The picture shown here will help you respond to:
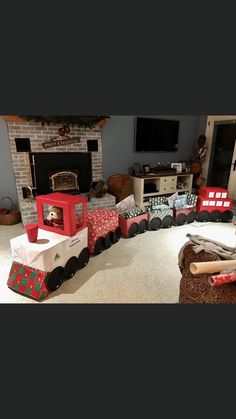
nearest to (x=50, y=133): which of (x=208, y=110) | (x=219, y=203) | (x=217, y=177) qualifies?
(x=219, y=203)

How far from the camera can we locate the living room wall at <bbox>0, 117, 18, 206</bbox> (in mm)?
3180

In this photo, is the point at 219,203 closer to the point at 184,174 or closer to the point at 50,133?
the point at 184,174

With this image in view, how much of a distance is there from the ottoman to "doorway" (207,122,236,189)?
3.43 meters

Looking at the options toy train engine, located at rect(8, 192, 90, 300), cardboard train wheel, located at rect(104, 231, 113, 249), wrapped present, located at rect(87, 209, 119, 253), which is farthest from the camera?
cardboard train wheel, located at rect(104, 231, 113, 249)

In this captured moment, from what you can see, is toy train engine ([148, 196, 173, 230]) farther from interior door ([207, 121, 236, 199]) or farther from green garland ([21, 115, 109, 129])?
interior door ([207, 121, 236, 199])

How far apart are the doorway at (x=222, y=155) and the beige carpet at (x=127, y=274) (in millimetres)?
1858

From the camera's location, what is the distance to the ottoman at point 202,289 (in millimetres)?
1024

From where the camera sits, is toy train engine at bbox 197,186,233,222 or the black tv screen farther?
the black tv screen

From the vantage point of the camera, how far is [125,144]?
4.05 metres

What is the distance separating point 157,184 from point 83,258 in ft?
7.35

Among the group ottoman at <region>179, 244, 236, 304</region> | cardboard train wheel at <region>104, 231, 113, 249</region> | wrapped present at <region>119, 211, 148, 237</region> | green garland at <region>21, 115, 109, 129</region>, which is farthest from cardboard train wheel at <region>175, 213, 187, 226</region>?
ottoman at <region>179, 244, 236, 304</region>

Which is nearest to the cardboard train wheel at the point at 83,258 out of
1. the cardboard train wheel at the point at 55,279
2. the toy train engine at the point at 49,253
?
the toy train engine at the point at 49,253

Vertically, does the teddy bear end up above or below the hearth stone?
above

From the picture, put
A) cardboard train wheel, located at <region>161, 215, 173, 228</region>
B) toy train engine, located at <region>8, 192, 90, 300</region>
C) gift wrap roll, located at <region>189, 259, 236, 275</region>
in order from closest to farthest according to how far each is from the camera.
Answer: gift wrap roll, located at <region>189, 259, 236, 275</region> → toy train engine, located at <region>8, 192, 90, 300</region> → cardboard train wheel, located at <region>161, 215, 173, 228</region>
